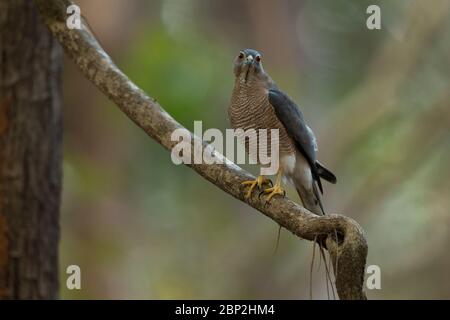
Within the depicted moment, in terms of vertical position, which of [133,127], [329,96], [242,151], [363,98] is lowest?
[242,151]

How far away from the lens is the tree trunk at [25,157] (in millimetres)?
4695

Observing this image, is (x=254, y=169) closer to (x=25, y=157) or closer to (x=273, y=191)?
(x=25, y=157)

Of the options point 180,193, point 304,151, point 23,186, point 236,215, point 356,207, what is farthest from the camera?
point 180,193

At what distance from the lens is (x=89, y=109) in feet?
27.3

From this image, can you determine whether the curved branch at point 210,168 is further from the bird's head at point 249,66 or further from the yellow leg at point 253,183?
the bird's head at point 249,66

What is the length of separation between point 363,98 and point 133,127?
3.57 meters

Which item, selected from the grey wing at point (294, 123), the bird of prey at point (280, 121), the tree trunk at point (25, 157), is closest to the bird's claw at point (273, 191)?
the bird of prey at point (280, 121)

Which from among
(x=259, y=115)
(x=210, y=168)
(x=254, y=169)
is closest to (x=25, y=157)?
(x=259, y=115)

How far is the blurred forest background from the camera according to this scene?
7.21 meters

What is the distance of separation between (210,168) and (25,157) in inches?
70.1

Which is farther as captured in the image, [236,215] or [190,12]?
[190,12]

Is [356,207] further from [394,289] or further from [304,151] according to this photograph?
[304,151]
